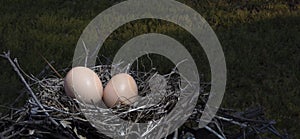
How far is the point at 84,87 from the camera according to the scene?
1.77 m

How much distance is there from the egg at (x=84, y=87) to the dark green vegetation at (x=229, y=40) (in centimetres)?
185

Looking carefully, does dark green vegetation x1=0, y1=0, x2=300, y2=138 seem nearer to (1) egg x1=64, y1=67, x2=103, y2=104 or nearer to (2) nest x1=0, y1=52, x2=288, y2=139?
(2) nest x1=0, y1=52, x2=288, y2=139

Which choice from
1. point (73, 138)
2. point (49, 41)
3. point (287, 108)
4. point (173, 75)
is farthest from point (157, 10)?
point (73, 138)

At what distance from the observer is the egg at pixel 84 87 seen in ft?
5.72

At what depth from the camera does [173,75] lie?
1955 mm

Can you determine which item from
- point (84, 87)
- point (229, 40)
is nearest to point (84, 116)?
point (84, 87)

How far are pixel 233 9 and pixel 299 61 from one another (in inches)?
47.9

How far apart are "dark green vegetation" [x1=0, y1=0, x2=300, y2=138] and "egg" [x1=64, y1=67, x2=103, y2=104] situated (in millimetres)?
1852

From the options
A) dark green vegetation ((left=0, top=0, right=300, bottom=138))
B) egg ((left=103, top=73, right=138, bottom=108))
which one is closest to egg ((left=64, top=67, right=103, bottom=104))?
egg ((left=103, top=73, right=138, bottom=108))

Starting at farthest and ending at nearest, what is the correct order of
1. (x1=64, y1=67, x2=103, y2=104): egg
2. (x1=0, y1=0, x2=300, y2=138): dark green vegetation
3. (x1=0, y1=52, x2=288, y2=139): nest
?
(x1=0, y1=0, x2=300, y2=138): dark green vegetation → (x1=64, y1=67, x2=103, y2=104): egg → (x1=0, y1=52, x2=288, y2=139): nest

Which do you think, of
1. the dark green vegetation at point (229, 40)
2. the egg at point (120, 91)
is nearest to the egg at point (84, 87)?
the egg at point (120, 91)

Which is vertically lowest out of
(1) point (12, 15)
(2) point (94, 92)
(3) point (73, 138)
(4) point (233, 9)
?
(3) point (73, 138)

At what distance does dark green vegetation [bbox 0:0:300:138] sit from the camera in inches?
147

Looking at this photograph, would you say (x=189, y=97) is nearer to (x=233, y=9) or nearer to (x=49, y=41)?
(x=49, y=41)
